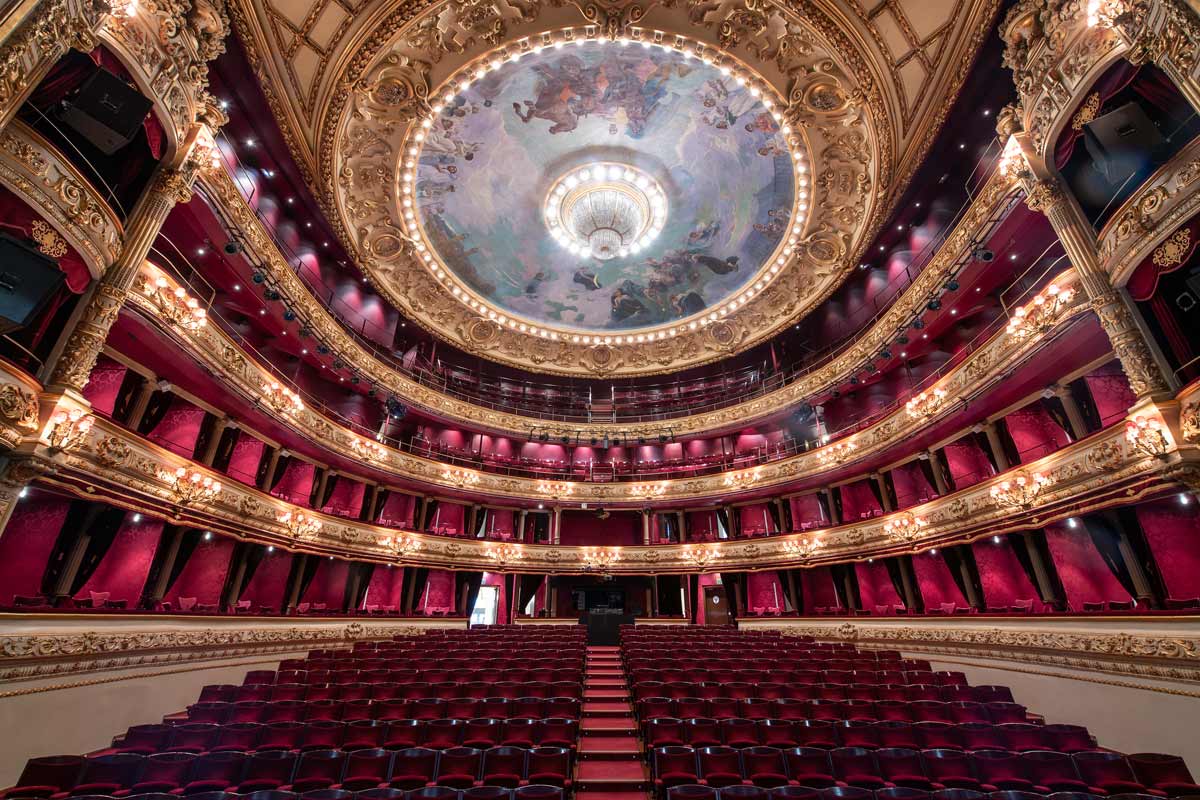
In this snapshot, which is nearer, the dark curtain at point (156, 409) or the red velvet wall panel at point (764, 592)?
the dark curtain at point (156, 409)

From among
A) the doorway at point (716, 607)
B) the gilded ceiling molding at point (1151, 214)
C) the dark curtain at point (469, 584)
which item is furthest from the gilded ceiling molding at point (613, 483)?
the doorway at point (716, 607)

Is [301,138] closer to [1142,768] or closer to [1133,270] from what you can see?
[1133,270]

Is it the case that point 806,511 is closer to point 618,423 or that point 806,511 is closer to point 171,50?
point 618,423

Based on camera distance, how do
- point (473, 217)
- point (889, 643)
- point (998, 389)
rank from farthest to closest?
point (473, 217) → point (889, 643) → point (998, 389)

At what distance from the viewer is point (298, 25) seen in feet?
35.2

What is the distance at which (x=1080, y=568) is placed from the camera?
9703mm

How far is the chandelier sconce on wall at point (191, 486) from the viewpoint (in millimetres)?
8578

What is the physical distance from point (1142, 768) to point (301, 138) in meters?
17.0

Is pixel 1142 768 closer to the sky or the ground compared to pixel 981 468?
closer to the ground

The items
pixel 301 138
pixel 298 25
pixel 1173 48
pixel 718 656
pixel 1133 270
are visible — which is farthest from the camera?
pixel 301 138

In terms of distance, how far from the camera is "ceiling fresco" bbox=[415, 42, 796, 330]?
14656 mm

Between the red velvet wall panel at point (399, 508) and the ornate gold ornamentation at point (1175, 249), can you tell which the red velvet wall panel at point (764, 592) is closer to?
the red velvet wall panel at point (399, 508)

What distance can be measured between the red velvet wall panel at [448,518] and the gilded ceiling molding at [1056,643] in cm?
1287

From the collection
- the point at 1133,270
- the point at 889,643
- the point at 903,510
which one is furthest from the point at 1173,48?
the point at 889,643
